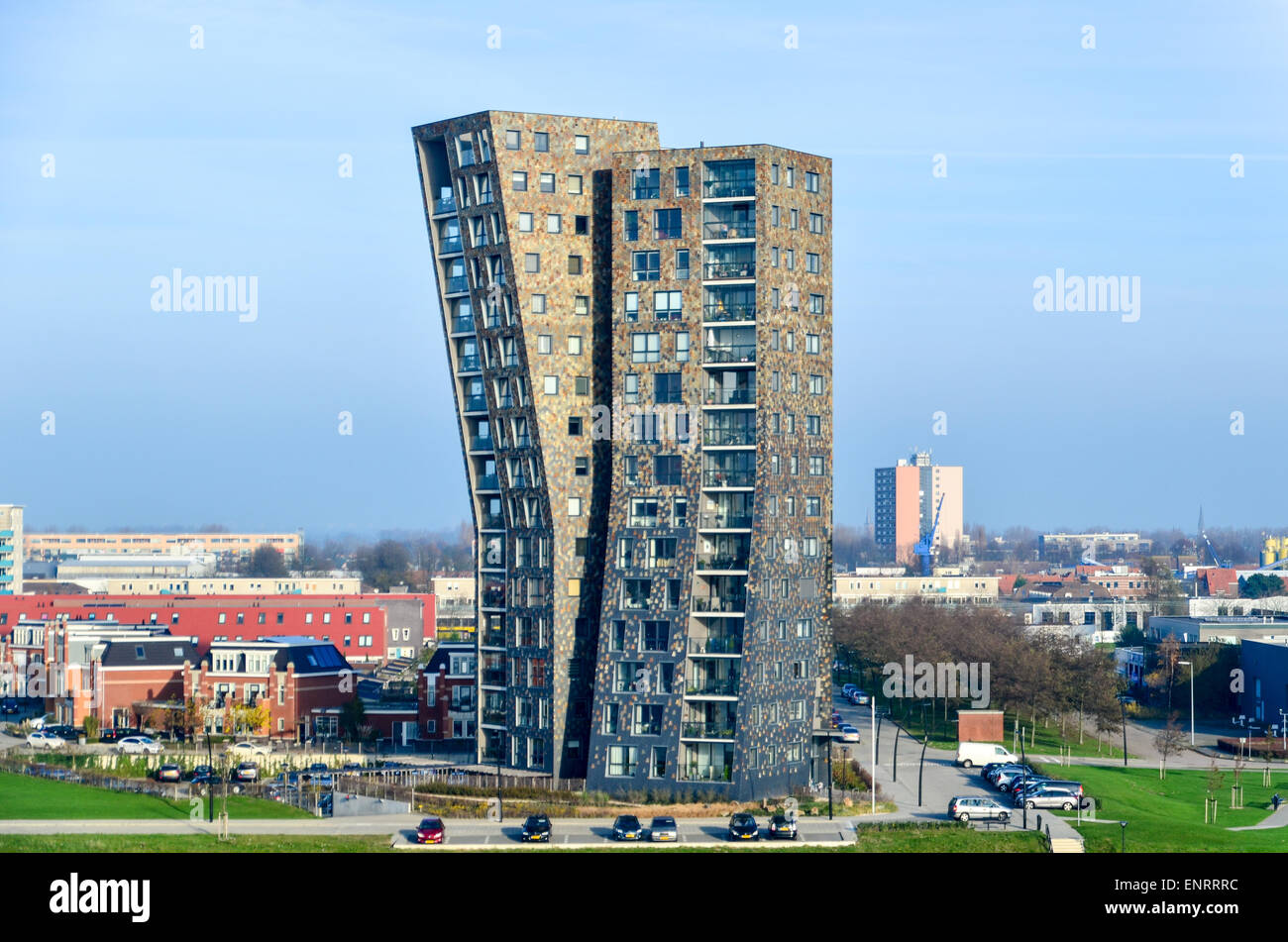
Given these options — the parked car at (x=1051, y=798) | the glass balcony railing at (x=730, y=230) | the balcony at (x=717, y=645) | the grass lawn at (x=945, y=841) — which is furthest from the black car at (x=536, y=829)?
the glass balcony railing at (x=730, y=230)

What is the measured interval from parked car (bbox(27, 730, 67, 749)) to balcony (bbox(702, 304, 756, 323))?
5029cm

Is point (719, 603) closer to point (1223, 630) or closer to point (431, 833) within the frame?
point (431, 833)

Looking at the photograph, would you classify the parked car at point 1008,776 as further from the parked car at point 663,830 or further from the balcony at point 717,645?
the parked car at point 663,830

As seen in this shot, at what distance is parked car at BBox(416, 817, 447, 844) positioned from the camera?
222 ft

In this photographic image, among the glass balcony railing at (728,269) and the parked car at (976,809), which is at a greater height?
the glass balcony railing at (728,269)

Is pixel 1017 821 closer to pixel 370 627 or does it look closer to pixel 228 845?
pixel 228 845

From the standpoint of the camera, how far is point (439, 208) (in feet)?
286

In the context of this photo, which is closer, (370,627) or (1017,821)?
(1017,821)

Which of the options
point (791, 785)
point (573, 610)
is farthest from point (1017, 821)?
point (573, 610)

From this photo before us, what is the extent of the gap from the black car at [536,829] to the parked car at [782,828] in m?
8.96

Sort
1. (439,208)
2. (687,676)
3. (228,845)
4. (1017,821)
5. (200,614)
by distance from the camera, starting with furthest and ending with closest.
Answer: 1. (200,614)
2. (439,208)
3. (687,676)
4. (1017,821)
5. (228,845)

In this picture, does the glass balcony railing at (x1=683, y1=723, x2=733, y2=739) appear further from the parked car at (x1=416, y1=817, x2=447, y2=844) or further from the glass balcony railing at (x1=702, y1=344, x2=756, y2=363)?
the glass balcony railing at (x1=702, y1=344, x2=756, y2=363)

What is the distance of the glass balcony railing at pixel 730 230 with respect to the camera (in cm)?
8038

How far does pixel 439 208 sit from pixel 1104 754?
50.7 metres
